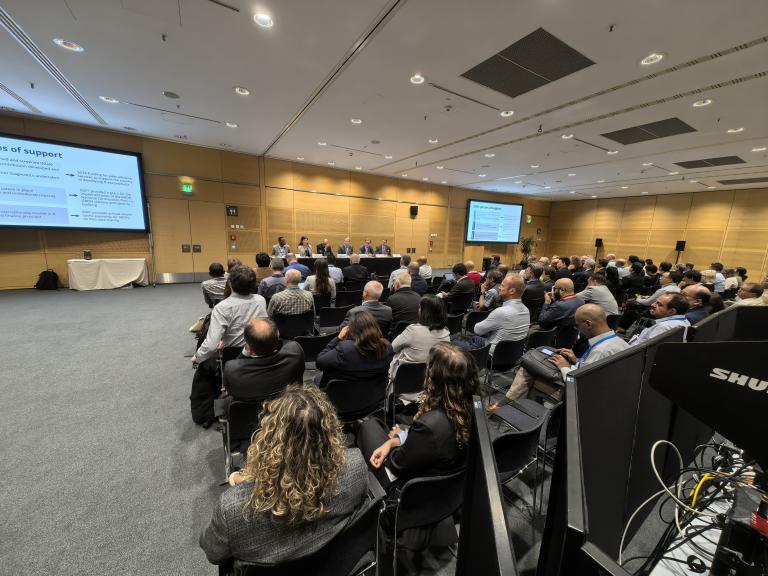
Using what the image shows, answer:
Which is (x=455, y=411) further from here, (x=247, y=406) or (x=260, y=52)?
(x=260, y=52)

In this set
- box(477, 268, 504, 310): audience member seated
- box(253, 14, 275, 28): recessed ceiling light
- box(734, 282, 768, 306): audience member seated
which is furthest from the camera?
box(477, 268, 504, 310): audience member seated

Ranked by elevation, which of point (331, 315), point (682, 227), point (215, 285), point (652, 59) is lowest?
point (331, 315)

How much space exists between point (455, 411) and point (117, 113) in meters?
9.03

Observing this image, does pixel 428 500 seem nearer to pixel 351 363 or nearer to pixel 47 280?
pixel 351 363

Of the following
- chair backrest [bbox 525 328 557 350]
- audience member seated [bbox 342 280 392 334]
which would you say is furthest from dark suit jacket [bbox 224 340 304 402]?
chair backrest [bbox 525 328 557 350]

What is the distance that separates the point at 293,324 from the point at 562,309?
3318 millimetres

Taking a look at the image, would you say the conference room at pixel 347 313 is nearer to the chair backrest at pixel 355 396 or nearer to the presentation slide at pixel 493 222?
the chair backrest at pixel 355 396

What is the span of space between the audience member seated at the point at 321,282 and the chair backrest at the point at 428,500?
12.0 ft

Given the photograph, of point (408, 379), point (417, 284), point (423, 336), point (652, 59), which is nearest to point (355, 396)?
point (408, 379)

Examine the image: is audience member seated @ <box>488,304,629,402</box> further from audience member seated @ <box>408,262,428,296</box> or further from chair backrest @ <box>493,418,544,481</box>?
audience member seated @ <box>408,262,428,296</box>

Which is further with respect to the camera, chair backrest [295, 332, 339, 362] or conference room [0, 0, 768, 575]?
chair backrest [295, 332, 339, 362]

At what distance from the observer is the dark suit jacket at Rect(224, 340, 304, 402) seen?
2.03 metres

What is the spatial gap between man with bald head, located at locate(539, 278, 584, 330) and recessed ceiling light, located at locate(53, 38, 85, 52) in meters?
7.06

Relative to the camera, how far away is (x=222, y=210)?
970 centimetres
